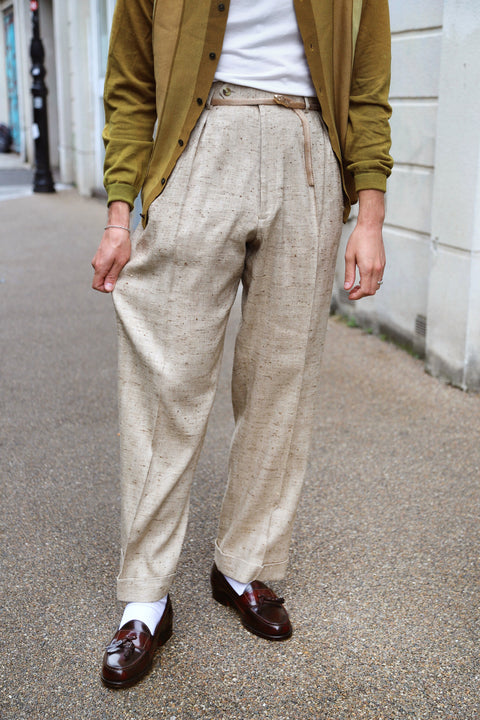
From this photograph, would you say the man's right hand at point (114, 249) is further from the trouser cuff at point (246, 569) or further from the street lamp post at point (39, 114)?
the street lamp post at point (39, 114)

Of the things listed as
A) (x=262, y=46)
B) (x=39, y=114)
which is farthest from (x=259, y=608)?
(x=39, y=114)

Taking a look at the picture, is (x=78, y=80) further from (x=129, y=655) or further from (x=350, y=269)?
(x=129, y=655)

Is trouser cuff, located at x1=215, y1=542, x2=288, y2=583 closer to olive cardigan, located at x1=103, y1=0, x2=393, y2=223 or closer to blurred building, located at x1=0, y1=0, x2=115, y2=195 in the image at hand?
olive cardigan, located at x1=103, y1=0, x2=393, y2=223

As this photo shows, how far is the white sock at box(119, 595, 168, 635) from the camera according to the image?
2.14 metres

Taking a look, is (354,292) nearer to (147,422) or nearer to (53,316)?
(147,422)

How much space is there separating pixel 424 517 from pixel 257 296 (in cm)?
A: 135

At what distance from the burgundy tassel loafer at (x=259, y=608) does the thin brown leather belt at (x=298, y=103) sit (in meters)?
1.16

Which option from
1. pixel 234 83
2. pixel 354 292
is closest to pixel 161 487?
pixel 354 292

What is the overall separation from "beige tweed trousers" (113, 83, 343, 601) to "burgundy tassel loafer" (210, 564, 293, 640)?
0.26 m

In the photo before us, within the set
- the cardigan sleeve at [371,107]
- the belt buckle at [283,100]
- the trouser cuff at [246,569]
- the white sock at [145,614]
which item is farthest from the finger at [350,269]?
the white sock at [145,614]

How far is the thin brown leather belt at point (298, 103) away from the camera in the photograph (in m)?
1.90

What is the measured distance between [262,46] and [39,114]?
39.5 feet

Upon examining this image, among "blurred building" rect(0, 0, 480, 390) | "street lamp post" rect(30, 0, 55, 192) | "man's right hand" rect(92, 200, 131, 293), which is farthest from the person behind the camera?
"street lamp post" rect(30, 0, 55, 192)

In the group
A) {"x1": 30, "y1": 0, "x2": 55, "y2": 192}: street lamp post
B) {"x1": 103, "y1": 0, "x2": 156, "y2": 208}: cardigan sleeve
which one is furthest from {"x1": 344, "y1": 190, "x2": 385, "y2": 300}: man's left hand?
{"x1": 30, "y1": 0, "x2": 55, "y2": 192}: street lamp post
